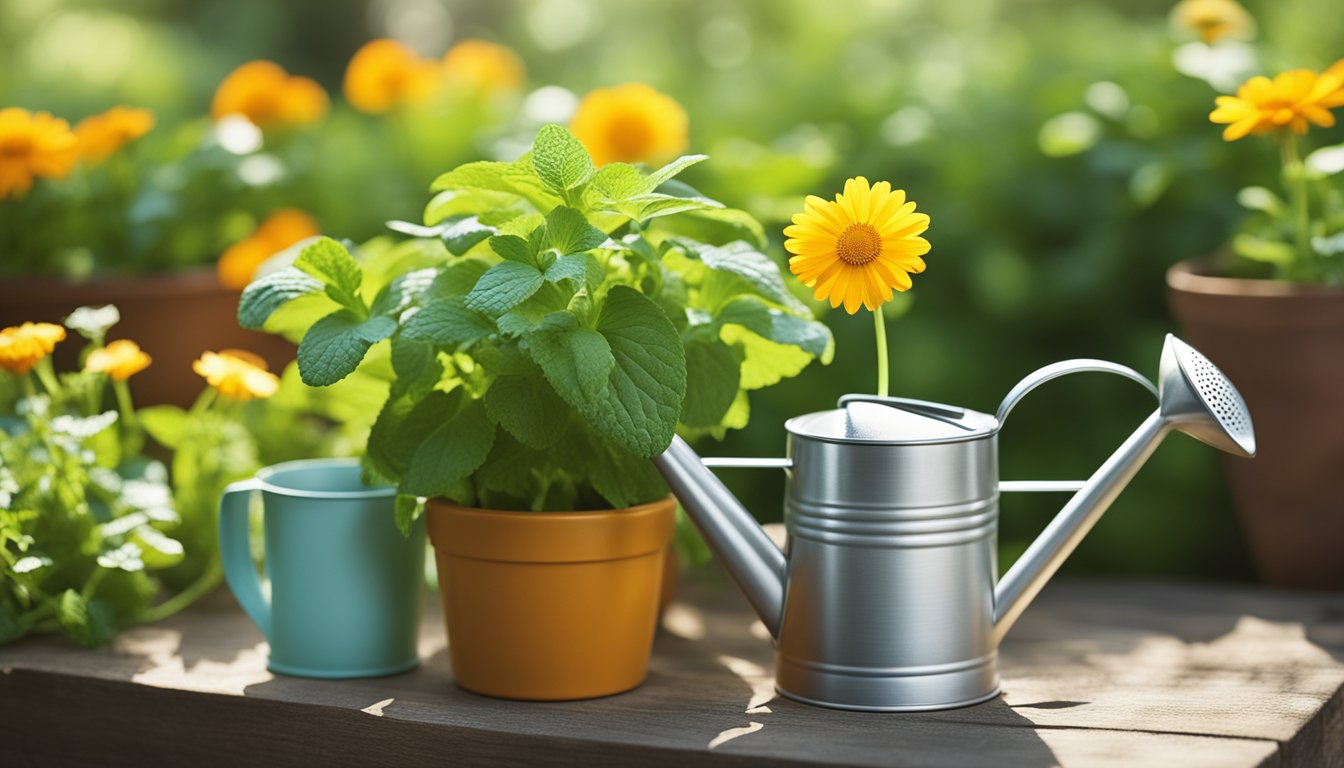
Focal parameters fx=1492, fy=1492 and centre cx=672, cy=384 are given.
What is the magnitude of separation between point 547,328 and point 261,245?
98 cm

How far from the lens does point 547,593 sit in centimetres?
119

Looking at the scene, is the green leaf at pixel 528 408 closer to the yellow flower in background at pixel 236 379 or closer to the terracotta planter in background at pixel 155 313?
the yellow flower in background at pixel 236 379

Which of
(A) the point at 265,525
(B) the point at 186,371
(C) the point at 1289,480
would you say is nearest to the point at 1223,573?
(C) the point at 1289,480

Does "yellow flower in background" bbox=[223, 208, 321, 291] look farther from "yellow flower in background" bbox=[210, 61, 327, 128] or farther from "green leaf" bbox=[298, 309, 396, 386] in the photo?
"green leaf" bbox=[298, 309, 396, 386]

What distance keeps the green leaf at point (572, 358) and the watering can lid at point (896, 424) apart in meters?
0.18

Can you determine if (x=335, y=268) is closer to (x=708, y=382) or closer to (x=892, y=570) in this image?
(x=708, y=382)

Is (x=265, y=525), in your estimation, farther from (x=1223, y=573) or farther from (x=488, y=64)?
(x=488, y=64)

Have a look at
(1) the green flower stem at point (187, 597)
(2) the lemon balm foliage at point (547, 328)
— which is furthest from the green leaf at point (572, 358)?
(1) the green flower stem at point (187, 597)

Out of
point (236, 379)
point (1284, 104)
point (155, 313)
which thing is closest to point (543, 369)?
point (236, 379)

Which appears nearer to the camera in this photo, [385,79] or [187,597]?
[187,597]

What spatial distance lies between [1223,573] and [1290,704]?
1.91ft

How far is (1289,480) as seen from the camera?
151cm

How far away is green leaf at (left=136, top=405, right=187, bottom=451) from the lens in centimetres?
157

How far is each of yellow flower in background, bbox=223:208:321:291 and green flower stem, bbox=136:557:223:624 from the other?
16.0 inches
